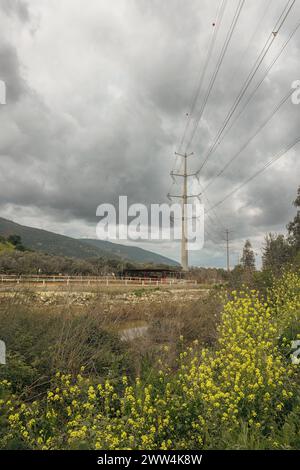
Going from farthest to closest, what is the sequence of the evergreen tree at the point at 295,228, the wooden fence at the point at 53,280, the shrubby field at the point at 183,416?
the evergreen tree at the point at 295,228 → the wooden fence at the point at 53,280 → the shrubby field at the point at 183,416

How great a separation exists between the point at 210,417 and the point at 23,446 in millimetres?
2224

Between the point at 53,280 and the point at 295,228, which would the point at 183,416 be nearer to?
the point at 53,280

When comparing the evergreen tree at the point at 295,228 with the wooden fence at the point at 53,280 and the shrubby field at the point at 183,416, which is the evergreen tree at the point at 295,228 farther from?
the shrubby field at the point at 183,416

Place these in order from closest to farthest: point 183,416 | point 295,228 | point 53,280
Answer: point 183,416 → point 53,280 → point 295,228

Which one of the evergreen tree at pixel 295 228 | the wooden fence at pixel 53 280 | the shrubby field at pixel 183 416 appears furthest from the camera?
the evergreen tree at pixel 295 228

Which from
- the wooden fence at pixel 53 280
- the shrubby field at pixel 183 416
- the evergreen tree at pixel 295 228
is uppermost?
the evergreen tree at pixel 295 228

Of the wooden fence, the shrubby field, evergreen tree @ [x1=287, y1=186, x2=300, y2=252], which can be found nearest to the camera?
the shrubby field

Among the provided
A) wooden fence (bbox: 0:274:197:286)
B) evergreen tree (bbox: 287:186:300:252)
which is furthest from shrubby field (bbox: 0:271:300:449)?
evergreen tree (bbox: 287:186:300:252)

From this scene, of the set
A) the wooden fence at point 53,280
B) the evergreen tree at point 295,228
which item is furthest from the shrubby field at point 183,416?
the evergreen tree at point 295,228

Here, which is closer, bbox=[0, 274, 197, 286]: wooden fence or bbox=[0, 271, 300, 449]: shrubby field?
bbox=[0, 271, 300, 449]: shrubby field

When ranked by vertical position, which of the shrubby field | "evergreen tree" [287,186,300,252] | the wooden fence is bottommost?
the shrubby field

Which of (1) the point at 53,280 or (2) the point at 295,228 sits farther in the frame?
(2) the point at 295,228

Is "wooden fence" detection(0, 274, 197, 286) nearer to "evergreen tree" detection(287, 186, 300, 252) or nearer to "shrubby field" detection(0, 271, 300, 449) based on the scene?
"shrubby field" detection(0, 271, 300, 449)

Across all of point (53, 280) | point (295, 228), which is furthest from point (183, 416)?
point (295, 228)
